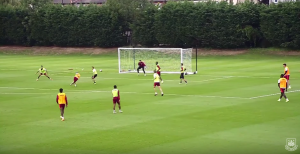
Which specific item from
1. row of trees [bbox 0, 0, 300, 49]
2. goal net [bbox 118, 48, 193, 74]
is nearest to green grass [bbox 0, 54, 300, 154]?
goal net [bbox 118, 48, 193, 74]

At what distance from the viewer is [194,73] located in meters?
56.1

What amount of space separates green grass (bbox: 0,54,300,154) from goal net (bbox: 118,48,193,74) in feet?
17.8

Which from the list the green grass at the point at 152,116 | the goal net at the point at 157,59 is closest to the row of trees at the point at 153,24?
the goal net at the point at 157,59

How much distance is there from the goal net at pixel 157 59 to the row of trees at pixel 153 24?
19070 millimetres

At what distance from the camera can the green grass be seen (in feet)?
80.1

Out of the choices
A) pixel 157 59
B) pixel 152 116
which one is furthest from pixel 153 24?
pixel 152 116

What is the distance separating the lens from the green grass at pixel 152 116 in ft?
80.1

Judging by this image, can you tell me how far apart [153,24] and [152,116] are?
58611mm

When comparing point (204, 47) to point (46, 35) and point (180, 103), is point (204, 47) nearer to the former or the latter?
point (46, 35)

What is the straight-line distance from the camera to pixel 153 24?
3514 inches

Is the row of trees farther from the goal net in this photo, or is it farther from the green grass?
the green grass

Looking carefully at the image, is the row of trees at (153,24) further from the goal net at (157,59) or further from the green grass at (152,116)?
the green grass at (152,116)

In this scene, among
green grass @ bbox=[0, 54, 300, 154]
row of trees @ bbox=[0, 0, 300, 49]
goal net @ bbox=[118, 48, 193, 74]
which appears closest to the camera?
green grass @ bbox=[0, 54, 300, 154]

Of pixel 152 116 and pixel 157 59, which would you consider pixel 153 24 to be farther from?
pixel 152 116
